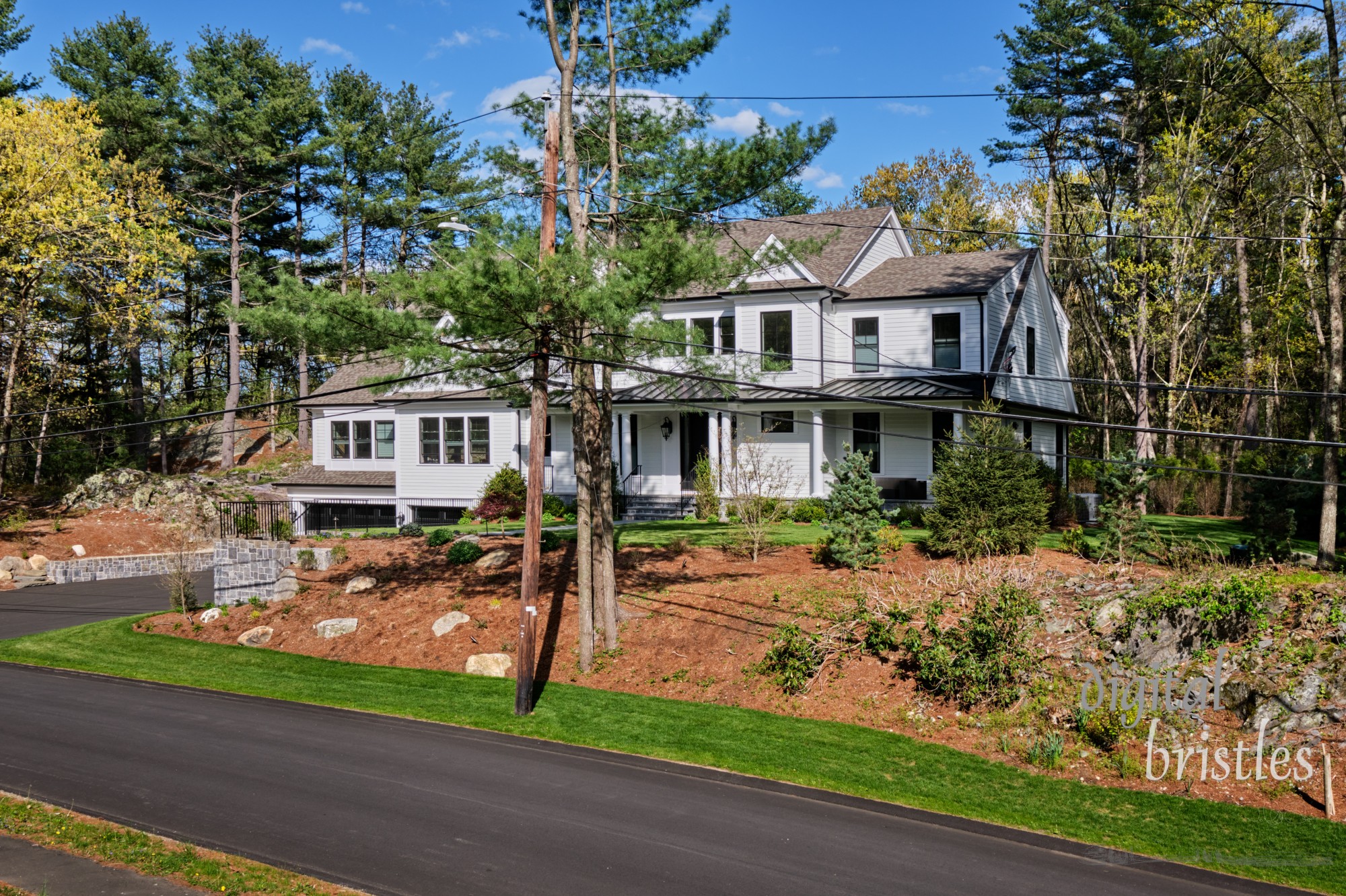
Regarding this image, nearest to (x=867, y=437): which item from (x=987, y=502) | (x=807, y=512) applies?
(x=807, y=512)

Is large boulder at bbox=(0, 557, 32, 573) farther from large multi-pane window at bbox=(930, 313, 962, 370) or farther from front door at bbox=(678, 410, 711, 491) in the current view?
large multi-pane window at bbox=(930, 313, 962, 370)

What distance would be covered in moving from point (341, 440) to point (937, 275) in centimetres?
2404

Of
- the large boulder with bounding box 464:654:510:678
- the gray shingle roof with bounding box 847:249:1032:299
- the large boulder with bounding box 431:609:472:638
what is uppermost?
the gray shingle roof with bounding box 847:249:1032:299

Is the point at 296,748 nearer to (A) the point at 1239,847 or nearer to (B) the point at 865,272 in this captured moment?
(A) the point at 1239,847

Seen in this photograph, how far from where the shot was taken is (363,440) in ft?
121

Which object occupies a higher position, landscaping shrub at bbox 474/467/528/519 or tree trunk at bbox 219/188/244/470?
tree trunk at bbox 219/188/244/470

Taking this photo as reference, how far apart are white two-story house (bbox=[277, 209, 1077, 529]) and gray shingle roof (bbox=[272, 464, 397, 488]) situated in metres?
2.58

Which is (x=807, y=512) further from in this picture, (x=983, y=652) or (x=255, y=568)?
(x=255, y=568)

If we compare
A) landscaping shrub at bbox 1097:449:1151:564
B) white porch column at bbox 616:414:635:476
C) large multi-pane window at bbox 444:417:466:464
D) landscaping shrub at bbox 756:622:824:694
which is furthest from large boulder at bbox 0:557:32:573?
landscaping shrub at bbox 1097:449:1151:564

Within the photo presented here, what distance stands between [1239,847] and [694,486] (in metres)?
19.8

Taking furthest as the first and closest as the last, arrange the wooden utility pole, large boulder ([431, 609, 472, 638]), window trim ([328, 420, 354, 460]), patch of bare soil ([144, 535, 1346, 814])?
window trim ([328, 420, 354, 460]) < large boulder ([431, 609, 472, 638]) < the wooden utility pole < patch of bare soil ([144, 535, 1346, 814])

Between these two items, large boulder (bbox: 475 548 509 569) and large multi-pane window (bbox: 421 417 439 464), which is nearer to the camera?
large boulder (bbox: 475 548 509 569)

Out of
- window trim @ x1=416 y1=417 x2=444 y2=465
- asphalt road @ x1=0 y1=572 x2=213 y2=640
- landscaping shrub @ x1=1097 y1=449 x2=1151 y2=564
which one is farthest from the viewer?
window trim @ x1=416 y1=417 x2=444 y2=465

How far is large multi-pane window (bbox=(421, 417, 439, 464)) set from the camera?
34031 millimetres
